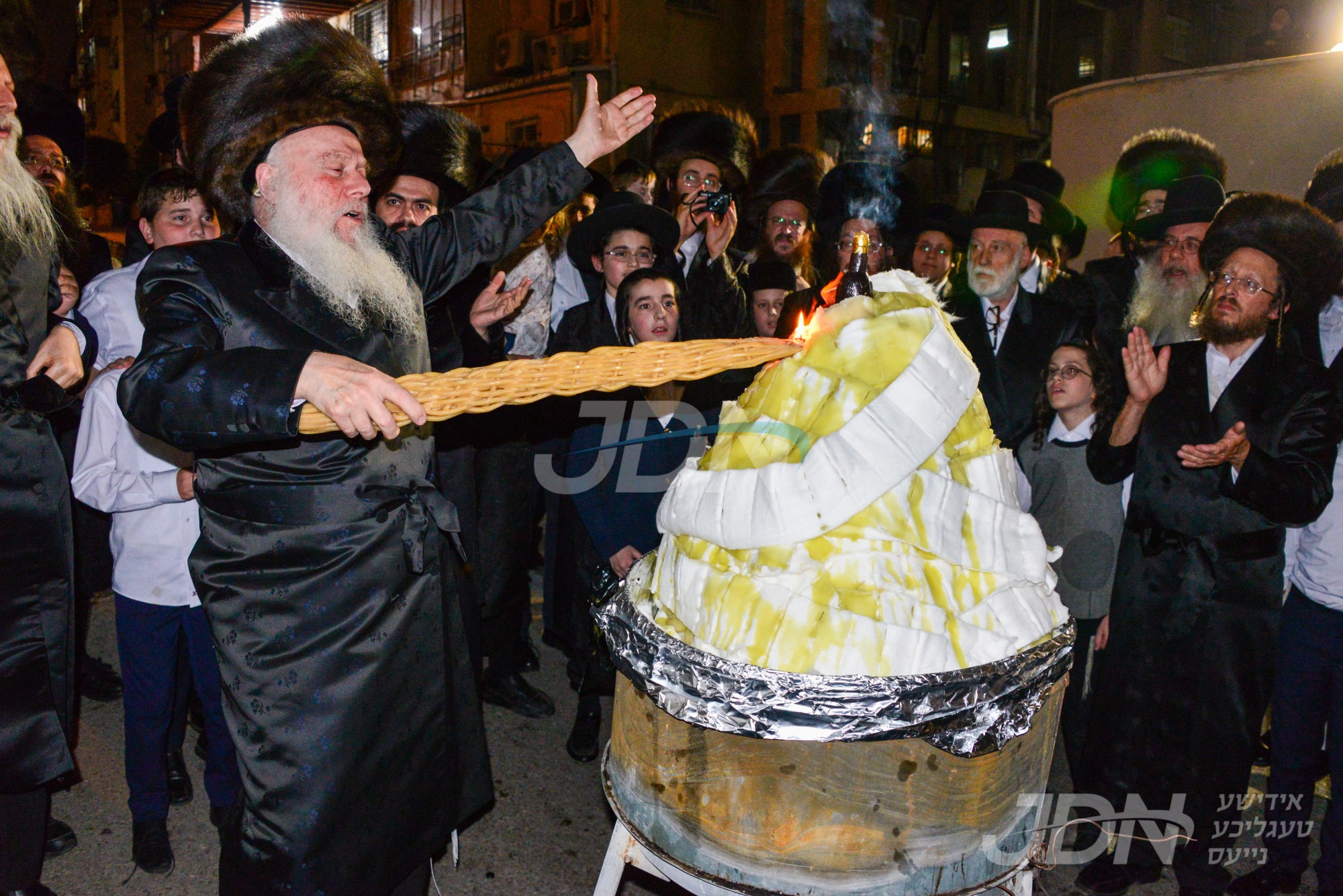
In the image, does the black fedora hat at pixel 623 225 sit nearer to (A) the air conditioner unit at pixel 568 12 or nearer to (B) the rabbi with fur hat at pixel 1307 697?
(B) the rabbi with fur hat at pixel 1307 697

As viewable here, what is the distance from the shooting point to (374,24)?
77.6ft

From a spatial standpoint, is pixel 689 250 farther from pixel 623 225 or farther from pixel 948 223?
pixel 948 223

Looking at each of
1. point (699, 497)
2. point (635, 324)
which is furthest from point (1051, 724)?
point (635, 324)

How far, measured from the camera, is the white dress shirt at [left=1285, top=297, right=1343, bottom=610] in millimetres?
2893

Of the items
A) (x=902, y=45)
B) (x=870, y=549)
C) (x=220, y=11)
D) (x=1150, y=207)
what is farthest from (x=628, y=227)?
(x=220, y=11)

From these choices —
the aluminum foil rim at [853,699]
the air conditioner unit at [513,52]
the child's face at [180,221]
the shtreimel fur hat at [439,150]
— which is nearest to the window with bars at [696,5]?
the air conditioner unit at [513,52]

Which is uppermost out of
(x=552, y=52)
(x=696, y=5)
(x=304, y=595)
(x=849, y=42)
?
(x=696, y=5)

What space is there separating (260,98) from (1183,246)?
3744 millimetres

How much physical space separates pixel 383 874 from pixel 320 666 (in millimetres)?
622

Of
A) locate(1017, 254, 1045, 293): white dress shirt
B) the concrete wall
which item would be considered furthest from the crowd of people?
the concrete wall

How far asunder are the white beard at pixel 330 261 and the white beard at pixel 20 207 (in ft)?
3.06

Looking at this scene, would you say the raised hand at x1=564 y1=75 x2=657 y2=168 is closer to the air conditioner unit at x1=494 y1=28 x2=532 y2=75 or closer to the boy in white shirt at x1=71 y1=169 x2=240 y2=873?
the boy in white shirt at x1=71 y1=169 x2=240 y2=873

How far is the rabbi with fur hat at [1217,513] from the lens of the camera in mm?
2809

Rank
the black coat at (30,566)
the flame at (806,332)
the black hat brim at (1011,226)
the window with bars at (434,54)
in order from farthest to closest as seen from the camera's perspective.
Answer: the window with bars at (434,54)
the black hat brim at (1011,226)
the black coat at (30,566)
the flame at (806,332)
